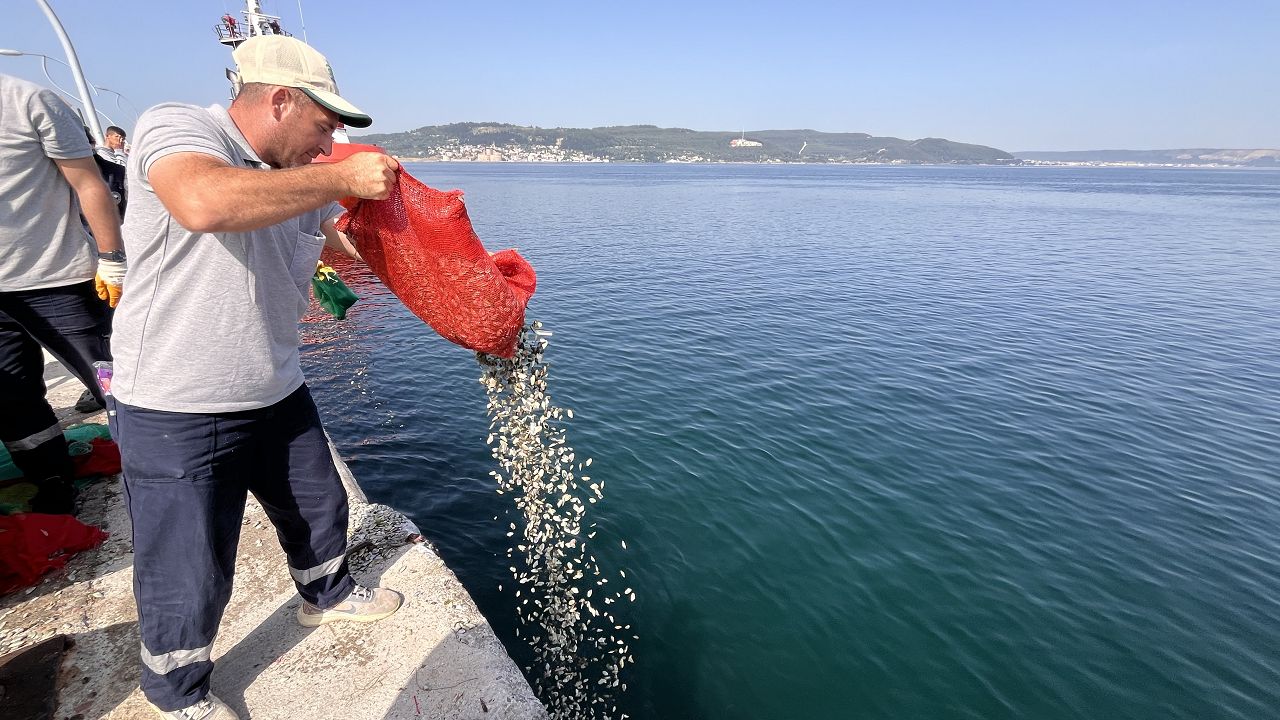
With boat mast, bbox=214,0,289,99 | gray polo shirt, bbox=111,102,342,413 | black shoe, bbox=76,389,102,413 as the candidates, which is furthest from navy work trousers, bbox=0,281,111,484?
boat mast, bbox=214,0,289,99

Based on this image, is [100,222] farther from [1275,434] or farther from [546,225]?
[546,225]

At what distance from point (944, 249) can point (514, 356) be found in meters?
33.0

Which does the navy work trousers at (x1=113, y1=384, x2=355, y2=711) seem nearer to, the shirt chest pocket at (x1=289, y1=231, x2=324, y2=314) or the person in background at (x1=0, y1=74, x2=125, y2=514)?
the shirt chest pocket at (x1=289, y1=231, x2=324, y2=314)

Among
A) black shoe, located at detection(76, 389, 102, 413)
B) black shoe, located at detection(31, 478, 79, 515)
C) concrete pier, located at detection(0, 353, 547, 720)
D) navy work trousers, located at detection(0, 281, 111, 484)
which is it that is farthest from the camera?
black shoe, located at detection(76, 389, 102, 413)

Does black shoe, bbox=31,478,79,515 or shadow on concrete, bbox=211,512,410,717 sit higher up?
black shoe, bbox=31,478,79,515

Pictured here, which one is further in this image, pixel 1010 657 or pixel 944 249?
pixel 944 249

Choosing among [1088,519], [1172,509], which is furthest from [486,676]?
[1172,509]

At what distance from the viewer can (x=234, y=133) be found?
2.44 metres

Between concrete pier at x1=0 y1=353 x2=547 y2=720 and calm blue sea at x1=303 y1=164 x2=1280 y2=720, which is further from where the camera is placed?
calm blue sea at x1=303 y1=164 x2=1280 y2=720

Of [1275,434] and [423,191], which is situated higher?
[423,191]

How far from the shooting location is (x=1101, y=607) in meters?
6.59

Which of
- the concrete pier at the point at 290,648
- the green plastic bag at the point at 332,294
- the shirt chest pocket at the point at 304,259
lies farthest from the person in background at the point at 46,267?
the shirt chest pocket at the point at 304,259

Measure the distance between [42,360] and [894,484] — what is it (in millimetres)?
9719

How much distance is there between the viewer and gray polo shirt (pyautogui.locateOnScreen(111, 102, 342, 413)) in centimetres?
232
